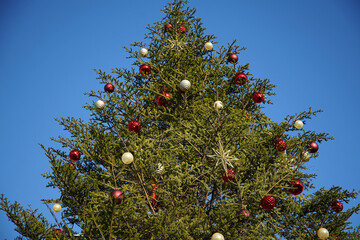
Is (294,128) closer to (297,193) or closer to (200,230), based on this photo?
(297,193)

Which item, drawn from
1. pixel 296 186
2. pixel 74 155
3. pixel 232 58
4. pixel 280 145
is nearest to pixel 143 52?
pixel 232 58

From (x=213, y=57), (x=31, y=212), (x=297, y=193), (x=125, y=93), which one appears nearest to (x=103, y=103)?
(x=125, y=93)

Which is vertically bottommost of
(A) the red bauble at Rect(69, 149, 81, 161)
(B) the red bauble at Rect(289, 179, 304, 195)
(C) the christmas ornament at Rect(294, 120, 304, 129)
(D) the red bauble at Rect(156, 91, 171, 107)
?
(B) the red bauble at Rect(289, 179, 304, 195)

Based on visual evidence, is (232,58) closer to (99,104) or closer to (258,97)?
(258,97)

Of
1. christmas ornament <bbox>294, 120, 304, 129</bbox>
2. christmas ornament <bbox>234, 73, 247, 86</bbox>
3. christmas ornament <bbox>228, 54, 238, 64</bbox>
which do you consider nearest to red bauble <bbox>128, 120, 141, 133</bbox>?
christmas ornament <bbox>234, 73, 247, 86</bbox>

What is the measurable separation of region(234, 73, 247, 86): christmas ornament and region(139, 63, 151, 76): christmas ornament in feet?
7.15

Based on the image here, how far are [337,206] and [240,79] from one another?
11.1ft

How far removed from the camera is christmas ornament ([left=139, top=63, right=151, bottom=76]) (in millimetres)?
7178

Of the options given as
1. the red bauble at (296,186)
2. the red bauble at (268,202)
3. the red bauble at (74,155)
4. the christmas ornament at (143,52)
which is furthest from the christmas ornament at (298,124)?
the red bauble at (74,155)

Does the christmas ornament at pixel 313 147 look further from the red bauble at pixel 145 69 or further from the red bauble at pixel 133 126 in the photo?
the red bauble at pixel 145 69

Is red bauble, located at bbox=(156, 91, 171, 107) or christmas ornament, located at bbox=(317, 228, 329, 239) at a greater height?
red bauble, located at bbox=(156, 91, 171, 107)

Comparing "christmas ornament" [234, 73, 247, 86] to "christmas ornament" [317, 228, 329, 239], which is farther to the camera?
"christmas ornament" [234, 73, 247, 86]

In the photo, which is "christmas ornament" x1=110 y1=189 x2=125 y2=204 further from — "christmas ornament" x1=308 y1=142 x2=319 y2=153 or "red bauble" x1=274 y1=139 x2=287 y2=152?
"christmas ornament" x1=308 y1=142 x2=319 y2=153

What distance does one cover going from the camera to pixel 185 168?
5473 millimetres
